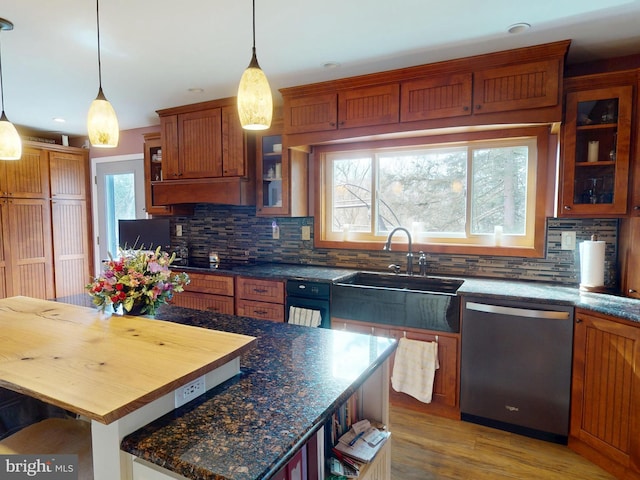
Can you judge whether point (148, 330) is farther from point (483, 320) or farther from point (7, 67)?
point (7, 67)

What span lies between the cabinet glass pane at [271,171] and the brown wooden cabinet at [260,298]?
2.47 ft

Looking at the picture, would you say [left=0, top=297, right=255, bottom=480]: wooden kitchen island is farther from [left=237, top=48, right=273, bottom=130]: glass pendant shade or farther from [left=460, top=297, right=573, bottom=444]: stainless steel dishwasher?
[left=460, top=297, right=573, bottom=444]: stainless steel dishwasher

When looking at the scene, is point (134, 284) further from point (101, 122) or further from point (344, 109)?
point (344, 109)

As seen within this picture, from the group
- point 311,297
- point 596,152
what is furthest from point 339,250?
point 596,152

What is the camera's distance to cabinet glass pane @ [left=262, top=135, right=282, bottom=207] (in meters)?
3.41

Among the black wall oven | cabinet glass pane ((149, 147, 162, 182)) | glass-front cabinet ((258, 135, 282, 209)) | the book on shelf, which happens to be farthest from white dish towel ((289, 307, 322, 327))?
cabinet glass pane ((149, 147, 162, 182))

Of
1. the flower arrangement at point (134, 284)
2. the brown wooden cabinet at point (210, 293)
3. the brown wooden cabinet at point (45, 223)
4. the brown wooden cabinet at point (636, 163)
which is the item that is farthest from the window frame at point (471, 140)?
the brown wooden cabinet at point (45, 223)

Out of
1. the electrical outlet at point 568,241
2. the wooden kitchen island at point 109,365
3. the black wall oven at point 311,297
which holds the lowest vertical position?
the black wall oven at point 311,297

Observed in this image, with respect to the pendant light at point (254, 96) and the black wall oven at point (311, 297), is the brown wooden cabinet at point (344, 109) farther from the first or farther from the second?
the pendant light at point (254, 96)

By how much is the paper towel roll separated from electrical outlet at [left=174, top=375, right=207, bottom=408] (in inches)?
94.1

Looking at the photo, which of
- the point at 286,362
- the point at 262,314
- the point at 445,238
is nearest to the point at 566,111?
the point at 445,238

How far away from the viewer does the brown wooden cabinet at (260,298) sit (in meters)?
3.04

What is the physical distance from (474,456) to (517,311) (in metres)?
0.86

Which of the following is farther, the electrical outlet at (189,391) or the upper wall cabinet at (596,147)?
the upper wall cabinet at (596,147)
